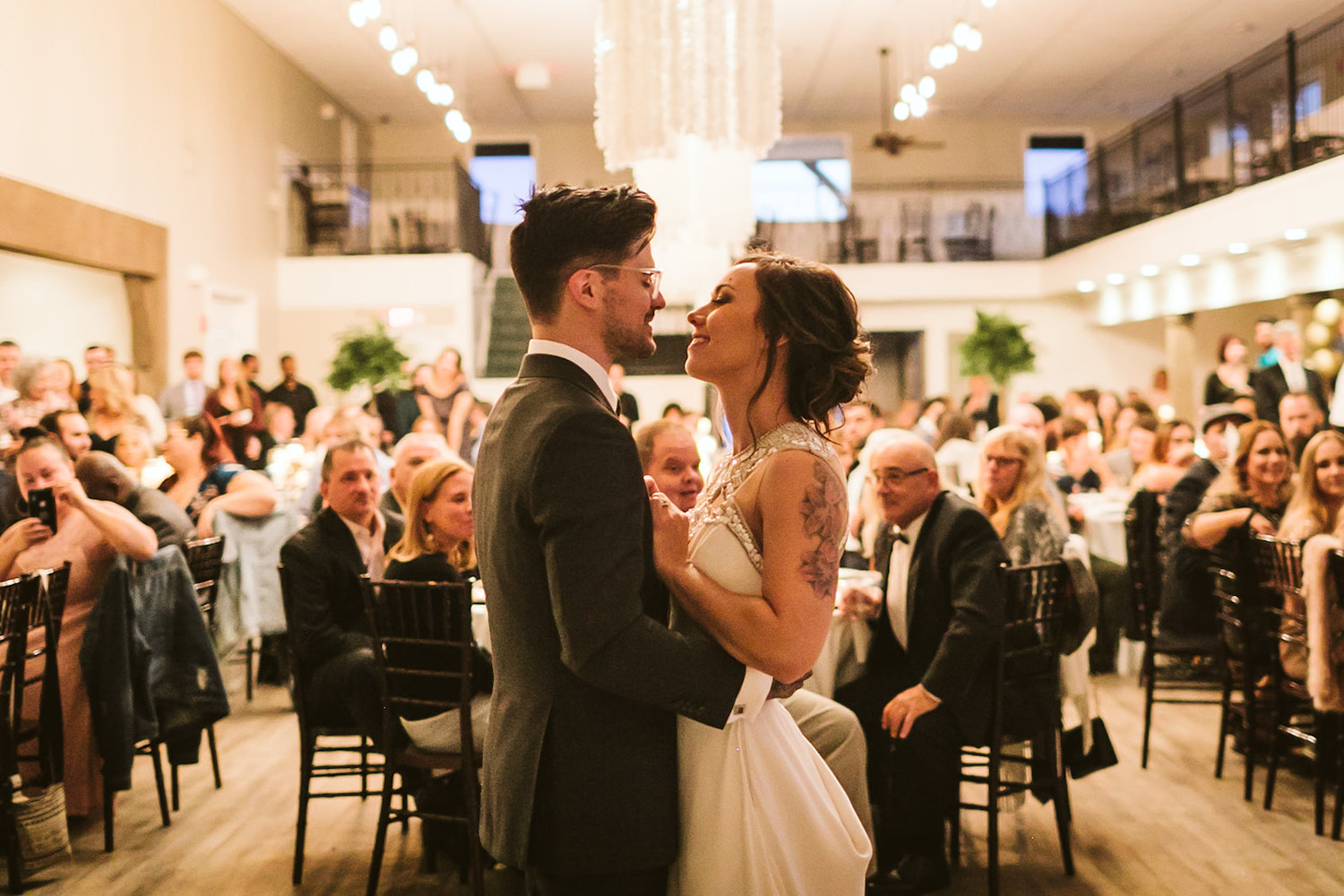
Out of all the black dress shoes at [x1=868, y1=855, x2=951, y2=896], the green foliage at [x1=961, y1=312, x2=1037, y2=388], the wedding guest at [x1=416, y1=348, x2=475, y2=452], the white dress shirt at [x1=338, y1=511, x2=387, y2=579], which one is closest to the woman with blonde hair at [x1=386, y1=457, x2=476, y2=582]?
the white dress shirt at [x1=338, y1=511, x2=387, y2=579]

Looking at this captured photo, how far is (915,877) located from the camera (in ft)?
11.3

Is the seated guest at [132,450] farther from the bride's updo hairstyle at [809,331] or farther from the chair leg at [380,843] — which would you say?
the bride's updo hairstyle at [809,331]

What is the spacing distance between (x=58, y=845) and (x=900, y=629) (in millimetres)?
2784

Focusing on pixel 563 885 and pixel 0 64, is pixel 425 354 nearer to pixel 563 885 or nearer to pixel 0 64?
pixel 0 64

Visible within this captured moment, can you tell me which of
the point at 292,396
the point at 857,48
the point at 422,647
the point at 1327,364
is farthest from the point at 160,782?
the point at 857,48

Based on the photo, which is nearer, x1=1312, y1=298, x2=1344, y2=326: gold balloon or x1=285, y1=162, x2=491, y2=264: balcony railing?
x1=1312, y1=298, x2=1344, y2=326: gold balloon

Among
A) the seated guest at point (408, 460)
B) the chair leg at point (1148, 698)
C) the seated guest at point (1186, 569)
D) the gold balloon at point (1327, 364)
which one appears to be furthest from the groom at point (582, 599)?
the gold balloon at point (1327, 364)

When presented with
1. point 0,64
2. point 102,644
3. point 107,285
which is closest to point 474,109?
point 107,285

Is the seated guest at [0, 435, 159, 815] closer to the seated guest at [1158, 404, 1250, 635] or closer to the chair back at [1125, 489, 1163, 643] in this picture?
the seated guest at [1158, 404, 1250, 635]

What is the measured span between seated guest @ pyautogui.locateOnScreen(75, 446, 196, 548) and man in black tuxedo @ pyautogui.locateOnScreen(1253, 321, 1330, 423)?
715cm

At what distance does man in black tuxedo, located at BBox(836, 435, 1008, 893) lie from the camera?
3.33 meters

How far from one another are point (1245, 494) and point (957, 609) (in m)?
2.04

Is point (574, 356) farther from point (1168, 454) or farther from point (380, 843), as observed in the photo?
point (1168, 454)

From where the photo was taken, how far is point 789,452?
1.69 m
